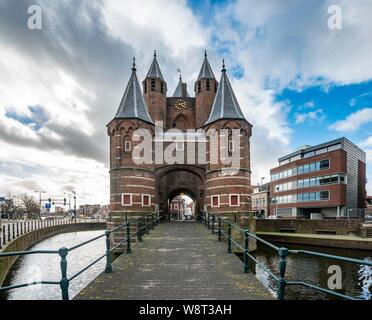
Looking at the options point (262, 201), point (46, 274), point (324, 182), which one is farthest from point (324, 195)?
point (46, 274)

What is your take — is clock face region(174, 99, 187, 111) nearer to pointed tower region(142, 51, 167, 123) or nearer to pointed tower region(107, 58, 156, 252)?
pointed tower region(142, 51, 167, 123)

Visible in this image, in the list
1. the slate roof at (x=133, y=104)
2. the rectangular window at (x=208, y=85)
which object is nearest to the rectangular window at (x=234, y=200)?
the slate roof at (x=133, y=104)

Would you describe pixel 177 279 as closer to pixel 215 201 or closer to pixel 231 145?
pixel 215 201

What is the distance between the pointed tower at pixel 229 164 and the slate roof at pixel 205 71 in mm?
6985

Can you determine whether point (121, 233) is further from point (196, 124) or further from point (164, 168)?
point (196, 124)

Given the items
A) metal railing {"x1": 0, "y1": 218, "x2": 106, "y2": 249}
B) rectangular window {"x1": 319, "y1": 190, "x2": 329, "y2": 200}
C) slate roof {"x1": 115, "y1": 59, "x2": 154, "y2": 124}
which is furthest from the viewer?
rectangular window {"x1": 319, "y1": 190, "x2": 329, "y2": 200}

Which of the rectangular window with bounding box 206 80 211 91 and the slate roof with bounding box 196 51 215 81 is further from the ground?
the slate roof with bounding box 196 51 215 81

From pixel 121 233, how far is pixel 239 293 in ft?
51.4

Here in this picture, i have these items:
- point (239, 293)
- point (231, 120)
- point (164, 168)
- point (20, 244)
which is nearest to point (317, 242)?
point (231, 120)

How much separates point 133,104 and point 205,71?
10.8 metres

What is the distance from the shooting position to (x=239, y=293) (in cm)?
445

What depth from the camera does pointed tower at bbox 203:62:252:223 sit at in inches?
779

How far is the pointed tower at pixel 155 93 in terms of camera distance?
88.4ft

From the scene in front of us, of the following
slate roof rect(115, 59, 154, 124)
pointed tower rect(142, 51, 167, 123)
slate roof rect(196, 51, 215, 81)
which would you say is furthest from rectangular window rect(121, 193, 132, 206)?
slate roof rect(196, 51, 215, 81)
